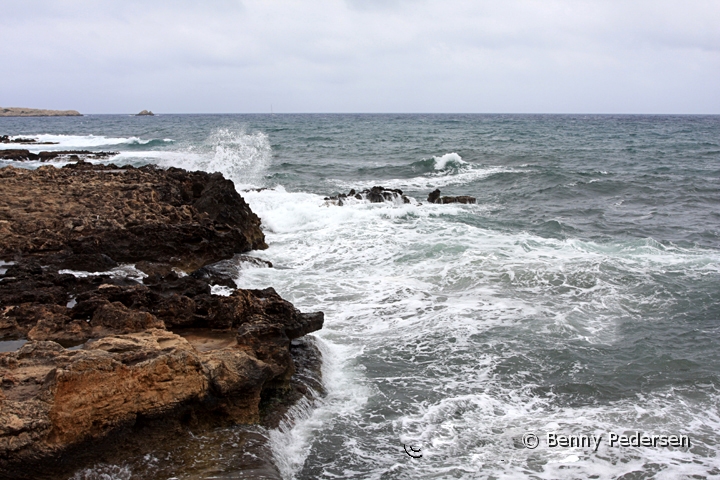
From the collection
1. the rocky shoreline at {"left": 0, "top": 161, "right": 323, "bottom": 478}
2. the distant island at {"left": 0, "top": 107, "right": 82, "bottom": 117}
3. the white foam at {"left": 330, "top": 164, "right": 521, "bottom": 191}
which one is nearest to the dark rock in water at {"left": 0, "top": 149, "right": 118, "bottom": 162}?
the white foam at {"left": 330, "top": 164, "right": 521, "bottom": 191}

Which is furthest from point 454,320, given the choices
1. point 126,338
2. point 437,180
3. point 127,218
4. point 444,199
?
point 437,180

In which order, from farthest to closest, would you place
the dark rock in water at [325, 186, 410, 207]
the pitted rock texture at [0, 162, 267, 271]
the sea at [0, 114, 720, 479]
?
1. the dark rock in water at [325, 186, 410, 207]
2. the pitted rock texture at [0, 162, 267, 271]
3. the sea at [0, 114, 720, 479]

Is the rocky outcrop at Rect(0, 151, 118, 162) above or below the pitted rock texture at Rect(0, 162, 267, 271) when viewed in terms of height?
above

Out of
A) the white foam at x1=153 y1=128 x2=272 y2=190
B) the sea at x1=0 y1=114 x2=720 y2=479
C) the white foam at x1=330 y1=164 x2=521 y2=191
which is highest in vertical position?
the white foam at x1=153 y1=128 x2=272 y2=190

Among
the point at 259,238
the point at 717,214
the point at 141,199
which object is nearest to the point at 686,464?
the point at 259,238

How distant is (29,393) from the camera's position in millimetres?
4480

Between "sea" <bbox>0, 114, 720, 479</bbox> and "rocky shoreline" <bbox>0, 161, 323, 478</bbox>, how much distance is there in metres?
0.34

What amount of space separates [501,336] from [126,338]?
498 cm

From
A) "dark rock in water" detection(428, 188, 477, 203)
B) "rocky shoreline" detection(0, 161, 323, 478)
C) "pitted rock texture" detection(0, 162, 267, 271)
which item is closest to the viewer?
"rocky shoreline" detection(0, 161, 323, 478)

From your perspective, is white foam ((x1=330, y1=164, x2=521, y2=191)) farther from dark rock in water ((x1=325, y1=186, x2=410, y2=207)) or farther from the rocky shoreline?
the rocky shoreline

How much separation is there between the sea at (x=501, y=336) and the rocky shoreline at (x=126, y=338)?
0.34 metres

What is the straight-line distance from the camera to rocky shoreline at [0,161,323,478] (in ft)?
14.5

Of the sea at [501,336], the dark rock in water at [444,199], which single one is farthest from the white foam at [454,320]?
the dark rock in water at [444,199]

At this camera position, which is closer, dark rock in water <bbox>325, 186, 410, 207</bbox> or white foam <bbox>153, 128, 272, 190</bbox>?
dark rock in water <bbox>325, 186, 410, 207</bbox>
